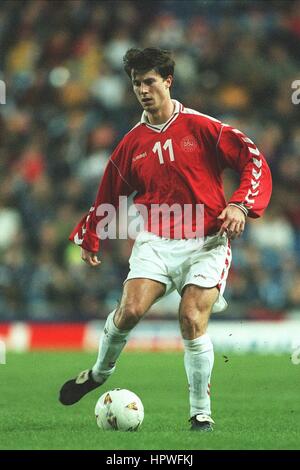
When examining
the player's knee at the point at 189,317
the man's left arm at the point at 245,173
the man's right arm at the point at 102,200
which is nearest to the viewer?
the player's knee at the point at 189,317

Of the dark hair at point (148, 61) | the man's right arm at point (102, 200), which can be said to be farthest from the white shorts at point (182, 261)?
the dark hair at point (148, 61)

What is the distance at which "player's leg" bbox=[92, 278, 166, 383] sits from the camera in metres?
6.49

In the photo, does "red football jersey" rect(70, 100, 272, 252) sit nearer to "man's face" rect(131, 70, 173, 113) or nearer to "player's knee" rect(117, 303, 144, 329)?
"man's face" rect(131, 70, 173, 113)

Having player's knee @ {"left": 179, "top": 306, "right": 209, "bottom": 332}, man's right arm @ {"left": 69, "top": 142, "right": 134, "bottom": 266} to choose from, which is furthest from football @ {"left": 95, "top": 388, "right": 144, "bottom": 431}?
man's right arm @ {"left": 69, "top": 142, "right": 134, "bottom": 266}

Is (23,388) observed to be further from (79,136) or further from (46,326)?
(79,136)

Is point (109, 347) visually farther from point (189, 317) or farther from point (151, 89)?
point (151, 89)

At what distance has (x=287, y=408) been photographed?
772 centimetres

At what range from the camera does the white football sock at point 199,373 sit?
632cm

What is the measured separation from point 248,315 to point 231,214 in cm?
723

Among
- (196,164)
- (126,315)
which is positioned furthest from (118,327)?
(196,164)

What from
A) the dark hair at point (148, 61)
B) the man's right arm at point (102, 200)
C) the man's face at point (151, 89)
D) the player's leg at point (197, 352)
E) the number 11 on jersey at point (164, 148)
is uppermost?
the dark hair at point (148, 61)

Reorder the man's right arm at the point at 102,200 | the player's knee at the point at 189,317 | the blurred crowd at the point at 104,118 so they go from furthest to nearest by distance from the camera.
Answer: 1. the blurred crowd at the point at 104,118
2. the man's right arm at the point at 102,200
3. the player's knee at the point at 189,317

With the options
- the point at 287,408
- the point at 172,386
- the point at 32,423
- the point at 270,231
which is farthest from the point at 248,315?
the point at 32,423

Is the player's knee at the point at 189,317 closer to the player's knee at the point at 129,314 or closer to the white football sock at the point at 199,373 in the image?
the white football sock at the point at 199,373
